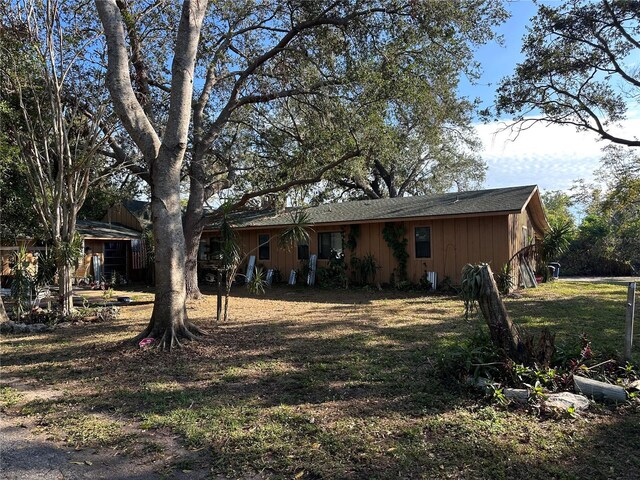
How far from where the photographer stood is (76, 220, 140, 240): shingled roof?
18.9 metres

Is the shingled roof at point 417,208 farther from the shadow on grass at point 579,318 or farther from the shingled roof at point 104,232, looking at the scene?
the shingled roof at point 104,232

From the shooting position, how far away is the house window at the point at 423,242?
594 inches

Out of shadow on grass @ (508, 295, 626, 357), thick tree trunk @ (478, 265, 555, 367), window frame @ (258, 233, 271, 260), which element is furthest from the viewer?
window frame @ (258, 233, 271, 260)

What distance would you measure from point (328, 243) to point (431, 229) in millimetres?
4277

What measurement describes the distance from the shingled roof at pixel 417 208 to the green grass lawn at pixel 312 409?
5793 mm

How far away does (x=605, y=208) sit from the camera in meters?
17.7

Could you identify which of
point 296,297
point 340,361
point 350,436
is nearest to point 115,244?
point 296,297

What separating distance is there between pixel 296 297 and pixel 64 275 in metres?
6.68

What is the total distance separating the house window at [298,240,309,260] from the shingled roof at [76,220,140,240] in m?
8.28

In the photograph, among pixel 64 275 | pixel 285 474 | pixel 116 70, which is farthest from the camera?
pixel 64 275

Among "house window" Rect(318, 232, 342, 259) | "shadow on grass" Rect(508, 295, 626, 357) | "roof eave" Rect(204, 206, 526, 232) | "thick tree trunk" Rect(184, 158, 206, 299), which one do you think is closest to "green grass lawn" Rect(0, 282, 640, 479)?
"shadow on grass" Rect(508, 295, 626, 357)

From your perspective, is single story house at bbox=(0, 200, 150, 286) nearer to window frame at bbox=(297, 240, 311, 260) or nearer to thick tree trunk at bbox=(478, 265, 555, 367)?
window frame at bbox=(297, 240, 311, 260)

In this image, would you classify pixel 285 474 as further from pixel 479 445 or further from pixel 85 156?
pixel 85 156

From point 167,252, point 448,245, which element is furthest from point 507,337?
point 448,245
